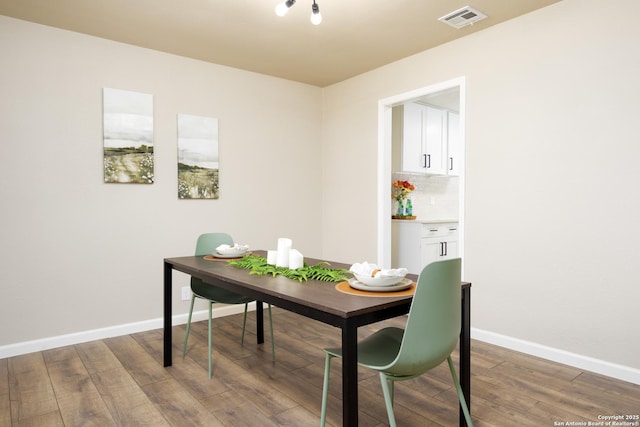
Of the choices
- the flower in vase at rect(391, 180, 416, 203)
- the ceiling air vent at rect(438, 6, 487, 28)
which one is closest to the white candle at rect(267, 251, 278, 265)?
the ceiling air vent at rect(438, 6, 487, 28)

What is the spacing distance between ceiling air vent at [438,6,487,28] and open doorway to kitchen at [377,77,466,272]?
1.47ft

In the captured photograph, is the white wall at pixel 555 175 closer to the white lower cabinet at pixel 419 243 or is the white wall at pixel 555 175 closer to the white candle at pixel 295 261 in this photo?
the white lower cabinet at pixel 419 243

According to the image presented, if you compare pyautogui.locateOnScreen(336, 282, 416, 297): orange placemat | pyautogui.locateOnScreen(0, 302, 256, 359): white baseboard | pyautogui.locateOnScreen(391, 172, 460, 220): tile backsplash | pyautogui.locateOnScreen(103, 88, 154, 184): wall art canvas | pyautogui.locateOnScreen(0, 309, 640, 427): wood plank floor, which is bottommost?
pyautogui.locateOnScreen(0, 309, 640, 427): wood plank floor

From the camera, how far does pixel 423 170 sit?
15.7 ft

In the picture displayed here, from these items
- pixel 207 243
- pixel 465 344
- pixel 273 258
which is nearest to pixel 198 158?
pixel 207 243

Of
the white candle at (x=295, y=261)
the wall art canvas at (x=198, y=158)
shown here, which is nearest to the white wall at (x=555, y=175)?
the white candle at (x=295, y=261)

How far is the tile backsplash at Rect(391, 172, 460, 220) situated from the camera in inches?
205

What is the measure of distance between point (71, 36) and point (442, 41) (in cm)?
288

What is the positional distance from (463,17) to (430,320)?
2.32m

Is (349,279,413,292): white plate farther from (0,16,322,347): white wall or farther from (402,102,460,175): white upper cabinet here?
(402,102,460,175): white upper cabinet

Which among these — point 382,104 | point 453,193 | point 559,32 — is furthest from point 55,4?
point 453,193

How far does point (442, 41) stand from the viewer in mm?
3293

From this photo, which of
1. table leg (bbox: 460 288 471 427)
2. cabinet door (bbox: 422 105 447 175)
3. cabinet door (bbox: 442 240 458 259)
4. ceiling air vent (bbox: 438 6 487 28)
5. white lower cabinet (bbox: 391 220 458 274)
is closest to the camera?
table leg (bbox: 460 288 471 427)

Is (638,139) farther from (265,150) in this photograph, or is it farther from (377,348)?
(265,150)
